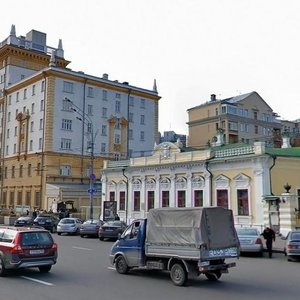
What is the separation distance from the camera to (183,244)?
13.4 metres

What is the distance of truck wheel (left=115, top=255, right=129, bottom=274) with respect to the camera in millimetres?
14984

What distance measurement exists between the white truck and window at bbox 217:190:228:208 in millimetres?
20284

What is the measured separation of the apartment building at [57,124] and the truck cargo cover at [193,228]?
4142 centimetres

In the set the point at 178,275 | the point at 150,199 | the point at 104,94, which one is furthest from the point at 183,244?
the point at 104,94

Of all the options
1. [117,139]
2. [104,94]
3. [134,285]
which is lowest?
[134,285]

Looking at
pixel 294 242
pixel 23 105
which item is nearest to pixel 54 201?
pixel 23 105

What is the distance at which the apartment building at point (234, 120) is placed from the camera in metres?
86.6

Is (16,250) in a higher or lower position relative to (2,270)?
higher

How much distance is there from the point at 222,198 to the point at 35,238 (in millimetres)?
22323

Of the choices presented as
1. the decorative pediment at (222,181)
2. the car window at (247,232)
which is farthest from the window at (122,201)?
the car window at (247,232)

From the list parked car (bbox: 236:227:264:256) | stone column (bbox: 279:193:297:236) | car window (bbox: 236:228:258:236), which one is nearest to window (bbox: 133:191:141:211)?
stone column (bbox: 279:193:297:236)

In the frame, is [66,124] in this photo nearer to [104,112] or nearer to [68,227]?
[104,112]

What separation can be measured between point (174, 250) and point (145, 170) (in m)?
27.5

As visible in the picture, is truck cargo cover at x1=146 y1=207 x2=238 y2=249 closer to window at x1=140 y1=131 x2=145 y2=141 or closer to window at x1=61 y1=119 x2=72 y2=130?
window at x1=61 y1=119 x2=72 y2=130
